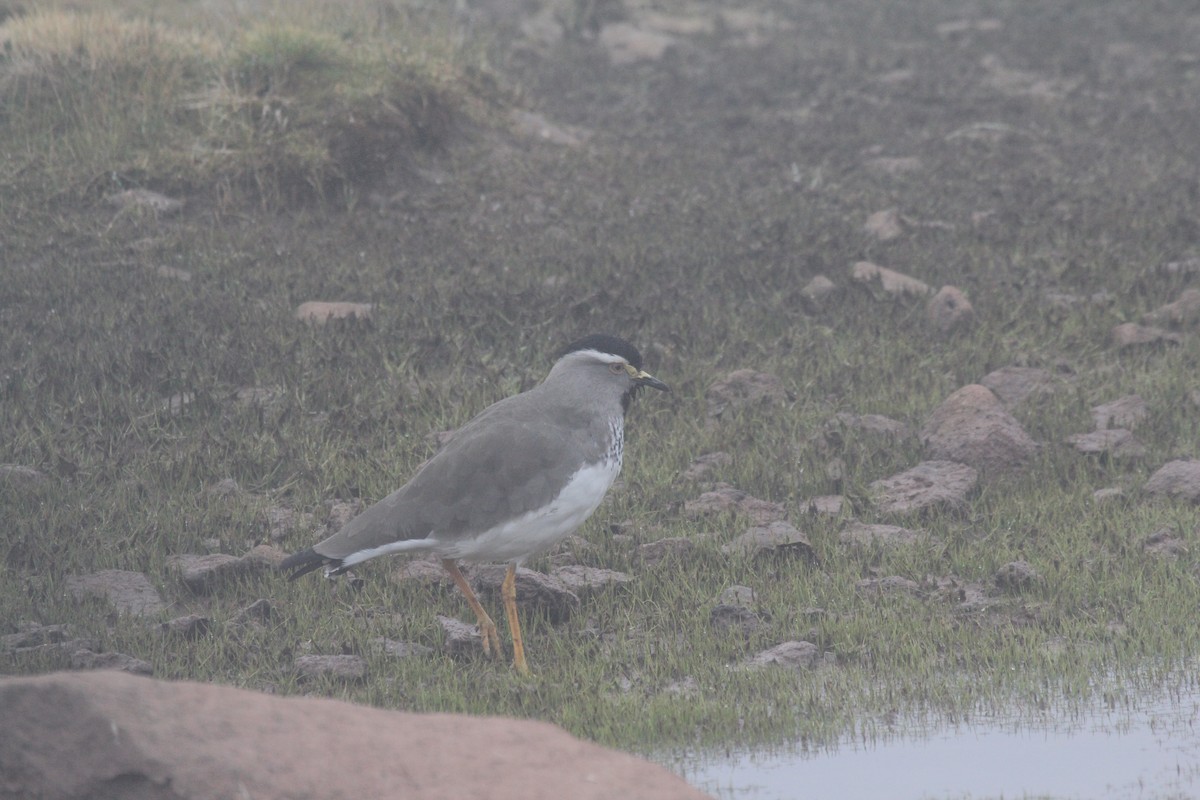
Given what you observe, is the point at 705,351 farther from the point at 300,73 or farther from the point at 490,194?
the point at 300,73

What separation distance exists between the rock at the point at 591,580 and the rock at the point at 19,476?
8.91 feet

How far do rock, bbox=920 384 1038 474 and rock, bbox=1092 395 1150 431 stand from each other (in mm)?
562

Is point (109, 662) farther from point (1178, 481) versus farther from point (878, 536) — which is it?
point (1178, 481)

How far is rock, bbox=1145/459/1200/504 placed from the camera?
7469 millimetres

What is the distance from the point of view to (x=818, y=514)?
7484 millimetres

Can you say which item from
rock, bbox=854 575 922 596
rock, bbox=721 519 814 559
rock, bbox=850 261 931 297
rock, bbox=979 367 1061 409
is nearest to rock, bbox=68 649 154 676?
rock, bbox=721 519 814 559

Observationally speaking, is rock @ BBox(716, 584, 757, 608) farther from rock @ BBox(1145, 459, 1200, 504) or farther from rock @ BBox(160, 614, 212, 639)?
rock @ BBox(1145, 459, 1200, 504)

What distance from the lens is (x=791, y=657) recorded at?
599 centimetres

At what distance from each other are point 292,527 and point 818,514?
2.56m

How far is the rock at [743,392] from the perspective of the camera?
8.94 meters

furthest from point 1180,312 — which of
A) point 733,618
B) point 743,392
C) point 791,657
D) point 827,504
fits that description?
point 791,657

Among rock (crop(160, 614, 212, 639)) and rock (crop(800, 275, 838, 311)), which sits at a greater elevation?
rock (crop(160, 614, 212, 639))

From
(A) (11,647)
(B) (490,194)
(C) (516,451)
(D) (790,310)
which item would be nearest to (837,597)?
(C) (516,451)

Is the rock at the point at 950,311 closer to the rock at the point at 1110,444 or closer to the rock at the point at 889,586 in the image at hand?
the rock at the point at 1110,444
